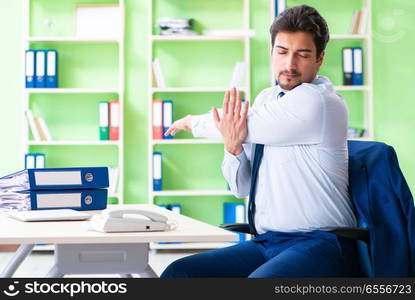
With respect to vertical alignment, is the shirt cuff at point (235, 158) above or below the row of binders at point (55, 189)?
above

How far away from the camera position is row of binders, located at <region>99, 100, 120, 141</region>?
177 inches

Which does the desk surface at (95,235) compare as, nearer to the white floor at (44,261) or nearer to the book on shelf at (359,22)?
the white floor at (44,261)

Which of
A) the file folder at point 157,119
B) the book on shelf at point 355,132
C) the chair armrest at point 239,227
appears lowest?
the chair armrest at point 239,227

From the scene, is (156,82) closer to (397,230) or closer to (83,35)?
(83,35)

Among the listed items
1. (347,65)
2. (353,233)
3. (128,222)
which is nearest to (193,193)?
(347,65)

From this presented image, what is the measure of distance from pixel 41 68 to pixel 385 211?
353 cm

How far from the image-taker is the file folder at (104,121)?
14.7 feet

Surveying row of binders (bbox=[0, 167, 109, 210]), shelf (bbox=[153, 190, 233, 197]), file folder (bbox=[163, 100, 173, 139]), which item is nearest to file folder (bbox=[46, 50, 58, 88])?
file folder (bbox=[163, 100, 173, 139])

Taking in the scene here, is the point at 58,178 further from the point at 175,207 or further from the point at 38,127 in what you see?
the point at 38,127

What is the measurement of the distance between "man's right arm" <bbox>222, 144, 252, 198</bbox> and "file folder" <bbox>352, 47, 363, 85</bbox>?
9.93 ft

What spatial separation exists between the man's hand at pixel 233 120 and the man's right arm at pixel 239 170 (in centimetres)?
7

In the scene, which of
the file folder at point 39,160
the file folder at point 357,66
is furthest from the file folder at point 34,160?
the file folder at point 357,66

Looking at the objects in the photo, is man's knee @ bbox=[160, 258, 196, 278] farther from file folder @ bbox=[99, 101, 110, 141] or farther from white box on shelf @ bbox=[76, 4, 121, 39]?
white box on shelf @ bbox=[76, 4, 121, 39]

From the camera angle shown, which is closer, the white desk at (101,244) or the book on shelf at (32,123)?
the white desk at (101,244)
